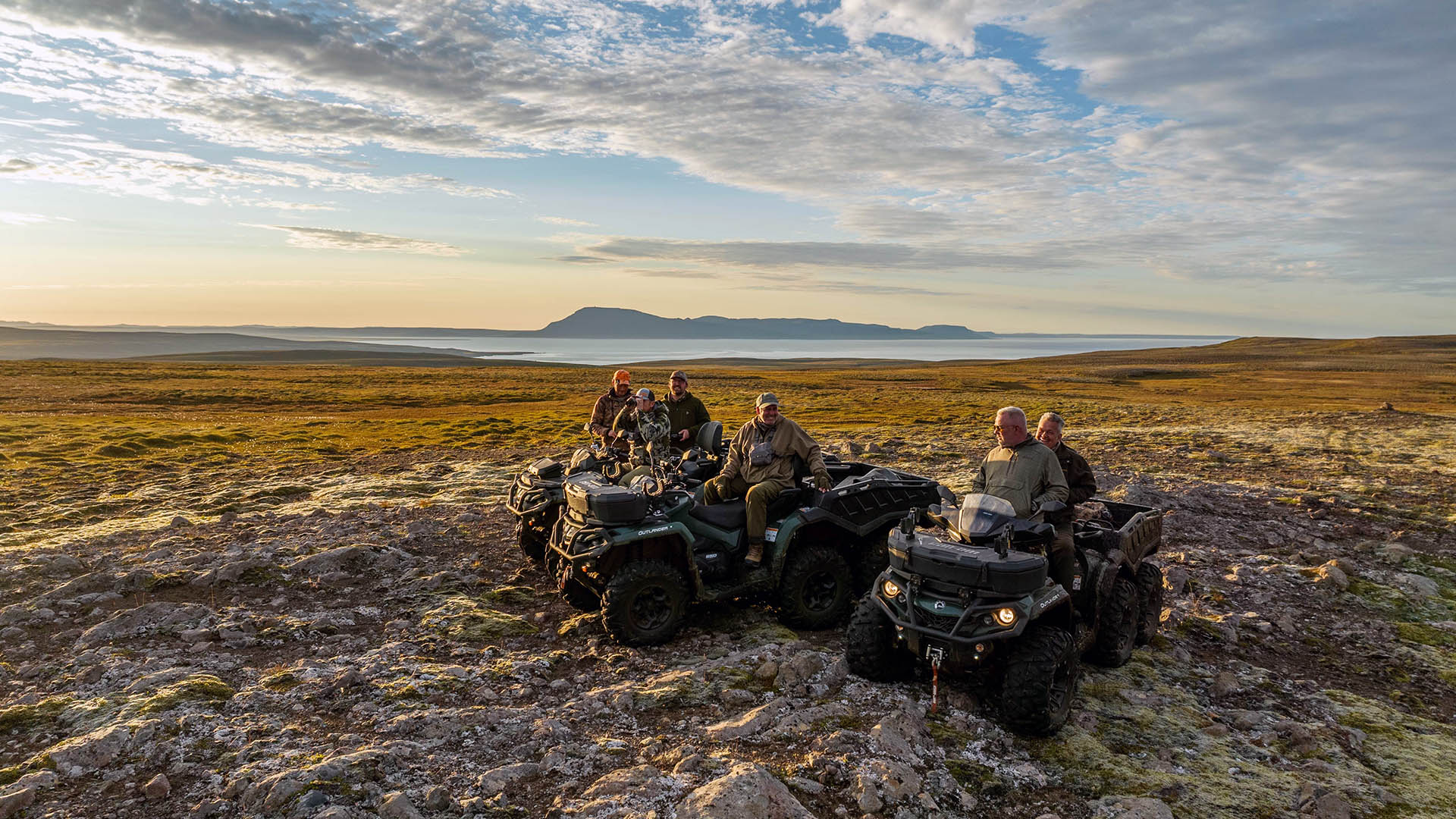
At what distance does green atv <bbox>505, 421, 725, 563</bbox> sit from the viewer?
10.4 meters

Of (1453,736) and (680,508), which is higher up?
(680,508)

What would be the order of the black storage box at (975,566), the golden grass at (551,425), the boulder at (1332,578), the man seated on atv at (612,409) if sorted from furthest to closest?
the golden grass at (551,425)
the man seated on atv at (612,409)
the boulder at (1332,578)
the black storage box at (975,566)

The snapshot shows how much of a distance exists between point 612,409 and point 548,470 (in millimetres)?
2879

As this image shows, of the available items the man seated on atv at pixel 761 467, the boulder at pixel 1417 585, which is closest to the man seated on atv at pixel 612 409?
the man seated on atv at pixel 761 467

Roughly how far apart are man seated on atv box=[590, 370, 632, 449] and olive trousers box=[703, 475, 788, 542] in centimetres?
383

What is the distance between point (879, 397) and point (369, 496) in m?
46.8

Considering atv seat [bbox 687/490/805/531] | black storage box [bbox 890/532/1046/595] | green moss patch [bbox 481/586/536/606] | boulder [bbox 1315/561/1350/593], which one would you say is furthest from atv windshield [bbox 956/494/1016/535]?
boulder [bbox 1315/561/1350/593]

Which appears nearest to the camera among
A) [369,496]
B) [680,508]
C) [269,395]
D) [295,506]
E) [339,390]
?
[680,508]

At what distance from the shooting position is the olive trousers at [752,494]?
29.2 feet

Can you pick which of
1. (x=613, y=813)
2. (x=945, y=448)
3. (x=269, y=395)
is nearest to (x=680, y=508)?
(x=613, y=813)

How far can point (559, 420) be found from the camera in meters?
36.6

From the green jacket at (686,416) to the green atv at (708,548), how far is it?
8.17 ft

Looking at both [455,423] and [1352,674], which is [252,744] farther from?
[455,423]

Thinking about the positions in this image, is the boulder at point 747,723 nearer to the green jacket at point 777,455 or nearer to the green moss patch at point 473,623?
the green jacket at point 777,455
